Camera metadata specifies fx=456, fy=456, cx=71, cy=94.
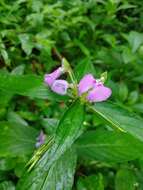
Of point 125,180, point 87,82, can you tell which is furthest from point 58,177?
point 125,180

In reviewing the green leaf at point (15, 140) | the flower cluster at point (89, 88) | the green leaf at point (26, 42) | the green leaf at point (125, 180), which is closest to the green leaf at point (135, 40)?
the green leaf at point (26, 42)

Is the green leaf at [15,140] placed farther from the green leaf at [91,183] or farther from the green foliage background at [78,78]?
the green leaf at [91,183]

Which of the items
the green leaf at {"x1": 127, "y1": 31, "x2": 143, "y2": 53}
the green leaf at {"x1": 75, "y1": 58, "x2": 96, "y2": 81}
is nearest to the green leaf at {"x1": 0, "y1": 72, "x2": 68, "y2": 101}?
the green leaf at {"x1": 75, "y1": 58, "x2": 96, "y2": 81}

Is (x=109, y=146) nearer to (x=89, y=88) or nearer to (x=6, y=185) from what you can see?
(x=89, y=88)

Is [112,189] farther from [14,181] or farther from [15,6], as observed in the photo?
[15,6]

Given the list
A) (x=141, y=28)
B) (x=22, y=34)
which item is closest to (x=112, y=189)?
(x=22, y=34)

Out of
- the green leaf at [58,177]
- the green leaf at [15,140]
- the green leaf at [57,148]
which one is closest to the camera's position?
the green leaf at [57,148]
